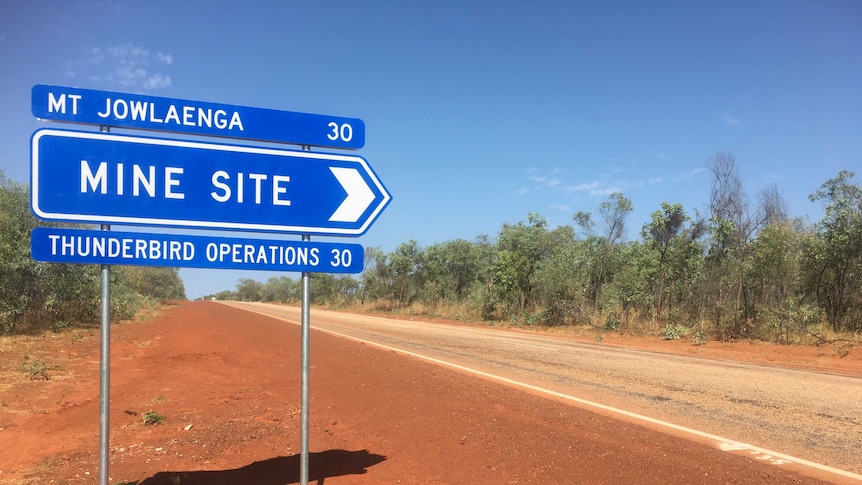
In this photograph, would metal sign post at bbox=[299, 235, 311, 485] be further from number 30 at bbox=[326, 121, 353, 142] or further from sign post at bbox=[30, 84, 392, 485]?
number 30 at bbox=[326, 121, 353, 142]

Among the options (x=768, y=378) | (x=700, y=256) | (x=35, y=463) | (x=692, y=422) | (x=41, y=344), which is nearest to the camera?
(x=35, y=463)

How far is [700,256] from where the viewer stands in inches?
883

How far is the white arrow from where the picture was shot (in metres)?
3.47

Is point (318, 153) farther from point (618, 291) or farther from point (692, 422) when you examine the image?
point (618, 291)

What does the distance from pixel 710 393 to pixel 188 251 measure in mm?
8828

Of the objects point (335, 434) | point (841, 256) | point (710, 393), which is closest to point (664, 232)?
point (841, 256)

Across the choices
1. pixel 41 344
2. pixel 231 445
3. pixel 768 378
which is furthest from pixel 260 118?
pixel 41 344

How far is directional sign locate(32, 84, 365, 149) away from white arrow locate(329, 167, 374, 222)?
19 cm

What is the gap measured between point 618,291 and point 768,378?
48.7ft

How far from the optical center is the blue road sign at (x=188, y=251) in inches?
114

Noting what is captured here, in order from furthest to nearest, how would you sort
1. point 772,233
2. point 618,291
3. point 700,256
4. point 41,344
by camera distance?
1. point 618,291
2. point 700,256
3. point 772,233
4. point 41,344

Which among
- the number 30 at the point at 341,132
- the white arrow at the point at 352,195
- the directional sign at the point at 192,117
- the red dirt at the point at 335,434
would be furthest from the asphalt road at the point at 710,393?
the directional sign at the point at 192,117

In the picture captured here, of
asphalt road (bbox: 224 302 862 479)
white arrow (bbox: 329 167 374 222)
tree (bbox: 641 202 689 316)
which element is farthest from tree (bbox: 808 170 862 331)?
white arrow (bbox: 329 167 374 222)

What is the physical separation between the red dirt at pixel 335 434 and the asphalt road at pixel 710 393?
39.3 inches
